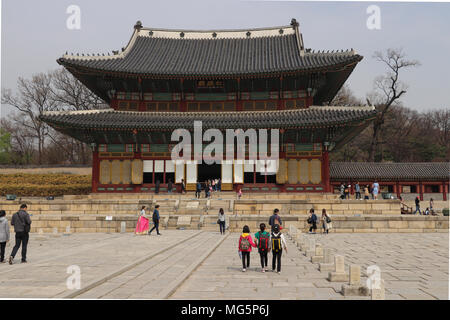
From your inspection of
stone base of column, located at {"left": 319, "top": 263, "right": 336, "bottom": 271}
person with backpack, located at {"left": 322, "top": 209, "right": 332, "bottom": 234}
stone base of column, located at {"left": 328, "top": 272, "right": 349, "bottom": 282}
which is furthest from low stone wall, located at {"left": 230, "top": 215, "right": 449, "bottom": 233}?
stone base of column, located at {"left": 328, "top": 272, "right": 349, "bottom": 282}

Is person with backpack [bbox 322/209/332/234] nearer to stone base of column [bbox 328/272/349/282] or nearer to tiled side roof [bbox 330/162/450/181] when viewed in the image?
stone base of column [bbox 328/272/349/282]

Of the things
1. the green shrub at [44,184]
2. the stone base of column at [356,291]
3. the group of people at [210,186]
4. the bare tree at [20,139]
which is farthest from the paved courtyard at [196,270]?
the bare tree at [20,139]

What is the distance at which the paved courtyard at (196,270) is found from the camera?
25.7 ft

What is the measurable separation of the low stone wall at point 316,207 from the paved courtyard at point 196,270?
6196 mm

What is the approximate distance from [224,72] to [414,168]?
80.1 feet

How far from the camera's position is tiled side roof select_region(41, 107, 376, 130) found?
27047mm

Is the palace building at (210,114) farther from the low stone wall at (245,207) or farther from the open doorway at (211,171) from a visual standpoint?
the low stone wall at (245,207)

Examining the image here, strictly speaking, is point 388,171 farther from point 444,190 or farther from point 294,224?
point 294,224

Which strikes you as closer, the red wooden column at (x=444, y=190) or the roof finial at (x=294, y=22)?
the roof finial at (x=294, y=22)

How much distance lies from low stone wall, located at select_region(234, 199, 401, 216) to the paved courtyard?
6196mm

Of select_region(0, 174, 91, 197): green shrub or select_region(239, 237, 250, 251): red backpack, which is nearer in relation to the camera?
select_region(239, 237, 250, 251): red backpack

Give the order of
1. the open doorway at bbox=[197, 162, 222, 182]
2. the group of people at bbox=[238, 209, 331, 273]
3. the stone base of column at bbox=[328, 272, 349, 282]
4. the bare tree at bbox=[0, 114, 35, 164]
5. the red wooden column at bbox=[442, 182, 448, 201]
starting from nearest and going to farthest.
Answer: the stone base of column at bbox=[328, 272, 349, 282]
the group of people at bbox=[238, 209, 331, 273]
the open doorway at bbox=[197, 162, 222, 182]
the red wooden column at bbox=[442, 182, 448, 201]
the bare tree at bbox=[0, 114, 35, 164]
